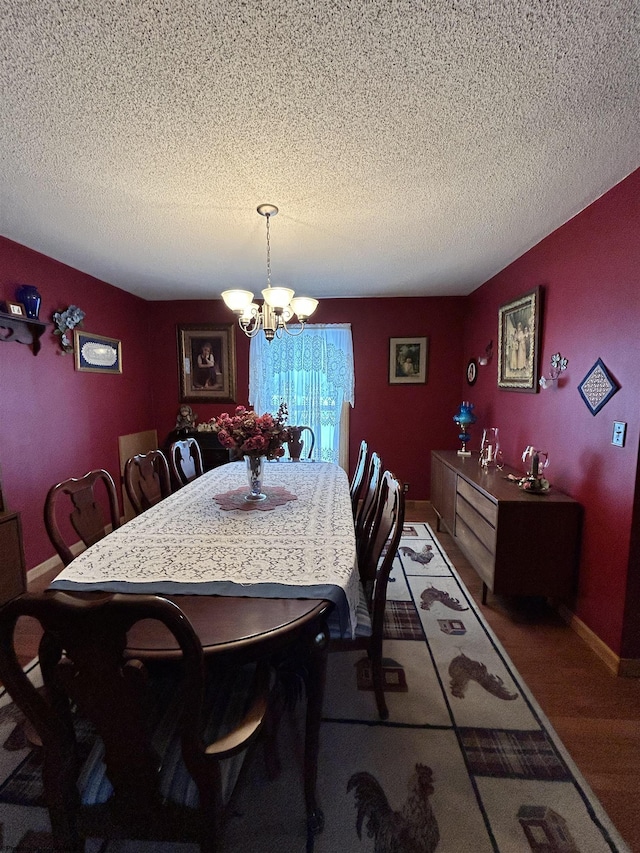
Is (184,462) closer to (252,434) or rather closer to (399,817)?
(252,434)

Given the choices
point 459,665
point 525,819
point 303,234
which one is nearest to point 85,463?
point 303,234

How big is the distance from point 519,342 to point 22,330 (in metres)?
3.66

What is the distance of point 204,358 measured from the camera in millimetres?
4266

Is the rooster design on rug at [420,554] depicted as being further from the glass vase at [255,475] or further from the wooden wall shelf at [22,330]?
the wooden wall shelf at [22,330]

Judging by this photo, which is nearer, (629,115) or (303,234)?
(629,115)

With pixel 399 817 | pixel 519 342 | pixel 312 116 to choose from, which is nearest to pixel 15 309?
pixel 312 116

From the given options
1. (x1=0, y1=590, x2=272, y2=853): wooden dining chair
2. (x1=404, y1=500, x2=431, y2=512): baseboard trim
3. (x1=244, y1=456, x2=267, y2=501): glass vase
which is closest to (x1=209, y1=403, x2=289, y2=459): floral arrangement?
(x1=244, y1=456, x2=267, y2=501): glass vase

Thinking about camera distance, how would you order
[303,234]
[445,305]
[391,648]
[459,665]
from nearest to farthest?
1. [459,665]
2. [391,648]
3. [303,234]
4. [445,305]

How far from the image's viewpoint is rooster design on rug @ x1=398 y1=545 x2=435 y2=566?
2.90 metres

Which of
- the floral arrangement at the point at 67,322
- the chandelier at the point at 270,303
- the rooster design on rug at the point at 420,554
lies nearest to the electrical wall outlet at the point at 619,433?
the rooster design on rug at the point at 420,554

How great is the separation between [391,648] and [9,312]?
324 cm

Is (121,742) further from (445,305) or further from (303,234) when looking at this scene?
(445,305)

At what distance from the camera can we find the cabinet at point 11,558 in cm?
209

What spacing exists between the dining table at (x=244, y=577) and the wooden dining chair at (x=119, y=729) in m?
0.10
